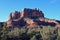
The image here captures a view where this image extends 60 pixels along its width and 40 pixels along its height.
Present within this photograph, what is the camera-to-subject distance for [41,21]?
135 meters

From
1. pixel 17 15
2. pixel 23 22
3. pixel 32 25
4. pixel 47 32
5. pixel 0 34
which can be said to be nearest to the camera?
pixel 0 34

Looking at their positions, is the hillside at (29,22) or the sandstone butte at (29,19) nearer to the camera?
the hillside at (29,22)

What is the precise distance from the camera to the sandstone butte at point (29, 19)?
5187 inches

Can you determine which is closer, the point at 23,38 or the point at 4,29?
the point at 4,29

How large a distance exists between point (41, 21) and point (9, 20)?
18.1m

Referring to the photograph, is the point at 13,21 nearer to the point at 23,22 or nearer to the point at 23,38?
the point at 23,22

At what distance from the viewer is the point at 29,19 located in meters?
140

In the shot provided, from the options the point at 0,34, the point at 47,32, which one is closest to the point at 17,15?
the point at 47,32

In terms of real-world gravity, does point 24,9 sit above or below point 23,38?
above

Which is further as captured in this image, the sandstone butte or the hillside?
the sandstone butte

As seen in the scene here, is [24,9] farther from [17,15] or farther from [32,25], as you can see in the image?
[32,25]

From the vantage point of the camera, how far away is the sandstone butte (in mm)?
131750

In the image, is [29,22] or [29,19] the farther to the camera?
[29,19]

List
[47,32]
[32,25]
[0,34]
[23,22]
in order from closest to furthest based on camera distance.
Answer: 1. [0,34]
2. [47,32]
3. [32,25]
4. [23,22]
